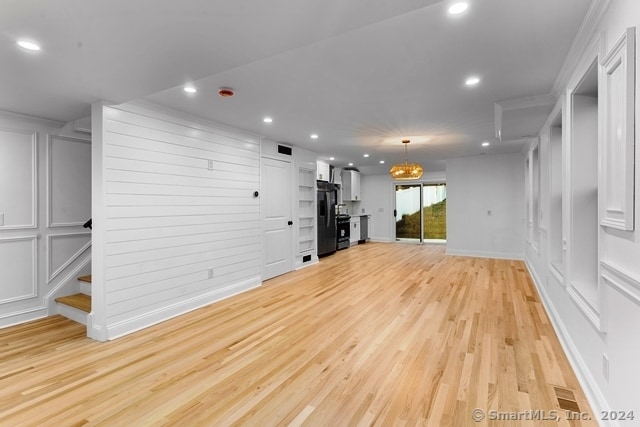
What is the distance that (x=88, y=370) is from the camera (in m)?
2.42

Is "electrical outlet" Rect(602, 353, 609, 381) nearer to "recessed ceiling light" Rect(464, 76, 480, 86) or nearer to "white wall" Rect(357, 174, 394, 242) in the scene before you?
"recessed ceiling light" Rect(464, 76, 480, 86)

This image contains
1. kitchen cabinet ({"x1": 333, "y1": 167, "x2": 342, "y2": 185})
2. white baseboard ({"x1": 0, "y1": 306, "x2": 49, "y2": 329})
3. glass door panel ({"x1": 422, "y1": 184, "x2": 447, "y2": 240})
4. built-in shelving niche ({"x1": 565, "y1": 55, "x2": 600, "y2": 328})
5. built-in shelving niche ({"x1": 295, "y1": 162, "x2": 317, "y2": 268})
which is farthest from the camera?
glass door panel ({"x1": 422, "y1": 184, "x2": 447, "y2": 240})

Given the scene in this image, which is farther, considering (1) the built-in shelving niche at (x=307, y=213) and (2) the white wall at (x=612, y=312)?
(1) the built-in shelving niche at (x=307, y=213)

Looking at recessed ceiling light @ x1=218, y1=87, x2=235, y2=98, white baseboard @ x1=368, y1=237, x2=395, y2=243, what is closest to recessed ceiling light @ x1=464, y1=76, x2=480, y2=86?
recessed ceiling light @ x1=218, y1=87, x2=235, y2=98

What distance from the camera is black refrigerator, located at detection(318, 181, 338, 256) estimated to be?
7301 mm

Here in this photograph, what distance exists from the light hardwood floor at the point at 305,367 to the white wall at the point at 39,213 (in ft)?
1.42

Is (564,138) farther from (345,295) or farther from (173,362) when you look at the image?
(173,362)

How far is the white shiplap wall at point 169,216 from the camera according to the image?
→ 3062 mm

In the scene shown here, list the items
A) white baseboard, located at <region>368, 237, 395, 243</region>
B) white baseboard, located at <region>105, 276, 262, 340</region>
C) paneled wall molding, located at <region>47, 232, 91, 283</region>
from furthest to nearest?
white baseboard, located at <region>368, 237, 395, 243</region> → paneled wall molding, located at <region>47, 232, 91, 283</region> → white baseboard, located at <region>105, 276, 262, 340</region>

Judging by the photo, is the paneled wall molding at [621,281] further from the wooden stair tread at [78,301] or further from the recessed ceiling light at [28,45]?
the wooden stair tread at [78,301]

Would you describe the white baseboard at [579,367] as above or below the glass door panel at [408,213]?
below

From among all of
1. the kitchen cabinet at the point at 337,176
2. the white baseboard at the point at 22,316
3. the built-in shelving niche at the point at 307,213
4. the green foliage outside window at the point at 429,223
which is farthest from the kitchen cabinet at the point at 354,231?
the white baseboard at the point at 22,316

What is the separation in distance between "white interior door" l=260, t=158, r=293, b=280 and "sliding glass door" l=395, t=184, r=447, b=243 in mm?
5600

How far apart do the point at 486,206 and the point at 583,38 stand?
5.78 m
